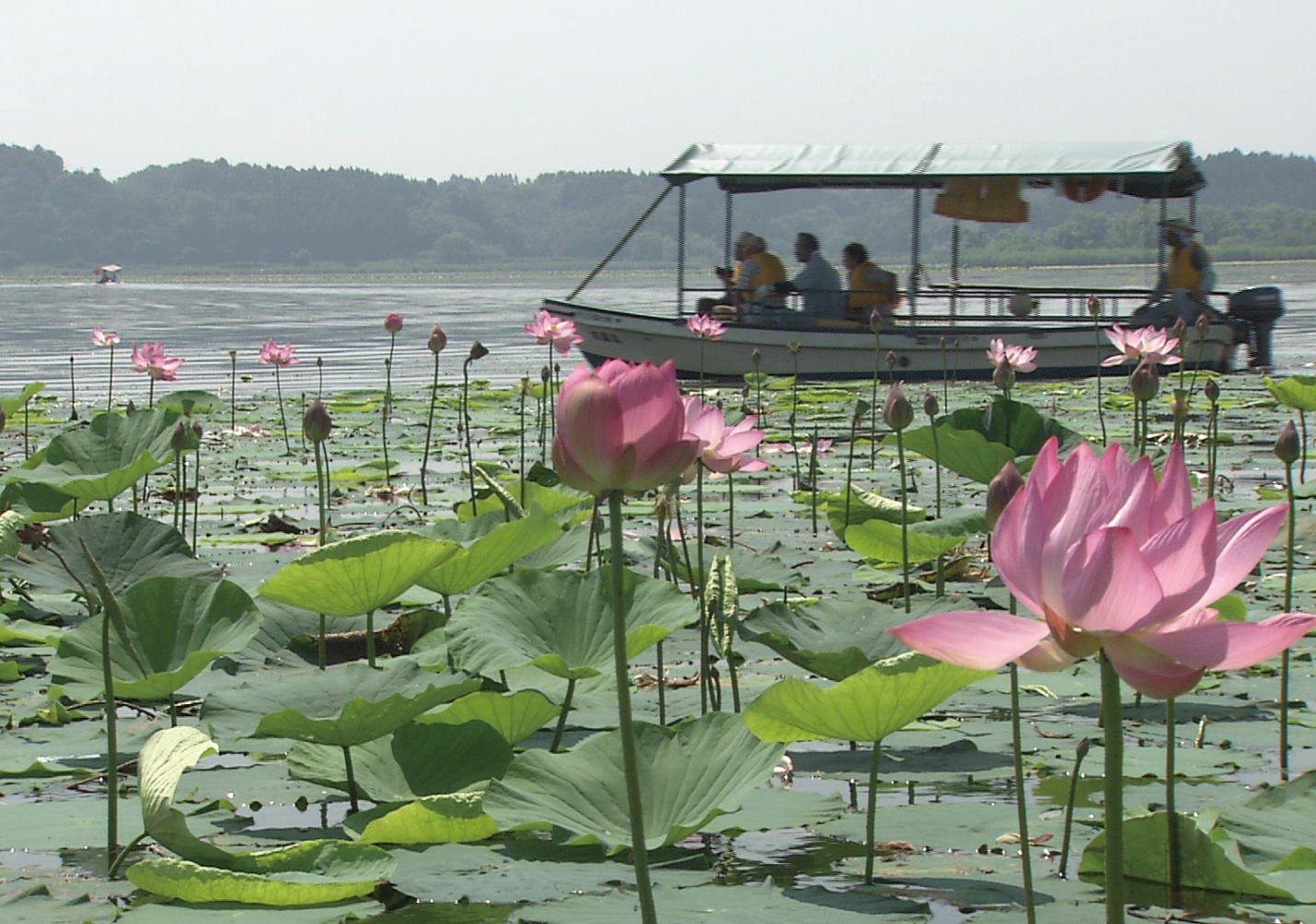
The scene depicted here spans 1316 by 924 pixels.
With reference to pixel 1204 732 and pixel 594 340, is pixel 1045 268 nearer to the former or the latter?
pixel 594 340

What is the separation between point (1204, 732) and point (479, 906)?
1194 mm

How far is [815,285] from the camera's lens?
1079cm

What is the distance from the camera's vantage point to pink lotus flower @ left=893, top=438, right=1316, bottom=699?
2.43ft

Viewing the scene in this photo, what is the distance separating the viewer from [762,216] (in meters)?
100

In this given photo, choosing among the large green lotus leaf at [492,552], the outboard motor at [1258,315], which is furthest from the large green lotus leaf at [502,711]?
the outboard motor at [1258,315]

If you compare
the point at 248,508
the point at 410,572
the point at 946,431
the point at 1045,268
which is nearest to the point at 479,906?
the point at 410,572

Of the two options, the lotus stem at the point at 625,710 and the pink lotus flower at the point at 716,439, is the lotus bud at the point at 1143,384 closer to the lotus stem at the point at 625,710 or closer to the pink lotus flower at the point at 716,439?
the pink lotus flower at the point at 716,439

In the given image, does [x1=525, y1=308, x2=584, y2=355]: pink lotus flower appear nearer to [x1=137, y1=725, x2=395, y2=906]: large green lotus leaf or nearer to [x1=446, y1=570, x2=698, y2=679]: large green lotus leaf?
[x1=446, y1=570, x2=698, y2=679]: large green lotus leaf

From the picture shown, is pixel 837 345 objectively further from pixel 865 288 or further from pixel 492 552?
pixel 492 552

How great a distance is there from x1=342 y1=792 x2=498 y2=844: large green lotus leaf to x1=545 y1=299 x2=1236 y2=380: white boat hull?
8994 mm

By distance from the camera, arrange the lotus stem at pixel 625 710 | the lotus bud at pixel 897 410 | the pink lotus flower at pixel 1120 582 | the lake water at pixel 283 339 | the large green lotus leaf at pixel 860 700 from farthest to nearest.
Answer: the lake water at pixel 283 339 < the lotus bud at pixel 897 410 < the large green lotus leaf at pixel 860 700 < the lotus stem at pixel 625 710 < the pink lotus flower at pixel 1120 582

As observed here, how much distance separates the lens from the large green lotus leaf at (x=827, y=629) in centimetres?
185

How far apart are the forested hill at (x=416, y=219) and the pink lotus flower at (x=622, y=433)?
90745 millimetres

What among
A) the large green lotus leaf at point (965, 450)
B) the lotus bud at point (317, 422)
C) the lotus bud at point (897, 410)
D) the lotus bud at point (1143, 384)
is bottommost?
the large green lotus leaf at point (965, 450)
